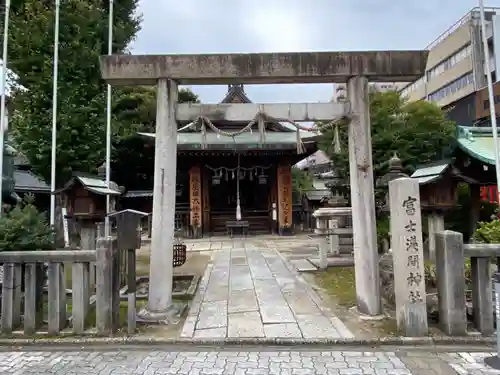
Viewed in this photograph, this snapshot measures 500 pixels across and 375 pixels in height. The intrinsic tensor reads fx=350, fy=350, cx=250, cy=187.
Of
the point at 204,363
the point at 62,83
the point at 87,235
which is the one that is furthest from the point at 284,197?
the point at 204,363

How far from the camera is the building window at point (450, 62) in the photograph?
2974cm

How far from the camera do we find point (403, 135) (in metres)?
13.3

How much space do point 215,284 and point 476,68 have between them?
2996cm

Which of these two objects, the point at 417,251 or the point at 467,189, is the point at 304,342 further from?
the point at 467,189

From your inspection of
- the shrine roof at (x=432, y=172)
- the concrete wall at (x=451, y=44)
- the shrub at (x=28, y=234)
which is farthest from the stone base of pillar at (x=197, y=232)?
the concrete wall at (x=451, y=44)

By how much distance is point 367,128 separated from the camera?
5.72m

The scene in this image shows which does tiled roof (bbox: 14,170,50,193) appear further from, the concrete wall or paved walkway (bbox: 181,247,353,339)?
the concrete wall

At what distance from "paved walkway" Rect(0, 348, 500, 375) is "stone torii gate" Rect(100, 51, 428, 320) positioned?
4.45 feet

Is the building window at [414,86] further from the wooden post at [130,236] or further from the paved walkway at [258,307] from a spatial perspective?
the wooden post at [130,236]

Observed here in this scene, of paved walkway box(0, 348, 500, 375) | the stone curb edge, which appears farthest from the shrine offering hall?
paved walkway box(0, 348, 500, 375)

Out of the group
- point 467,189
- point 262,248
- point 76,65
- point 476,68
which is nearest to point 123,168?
point 76,65

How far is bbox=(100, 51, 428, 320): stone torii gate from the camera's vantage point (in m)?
5.56

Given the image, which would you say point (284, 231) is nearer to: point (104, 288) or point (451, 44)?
point (104, 288)

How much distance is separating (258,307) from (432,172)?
491 centimetres
